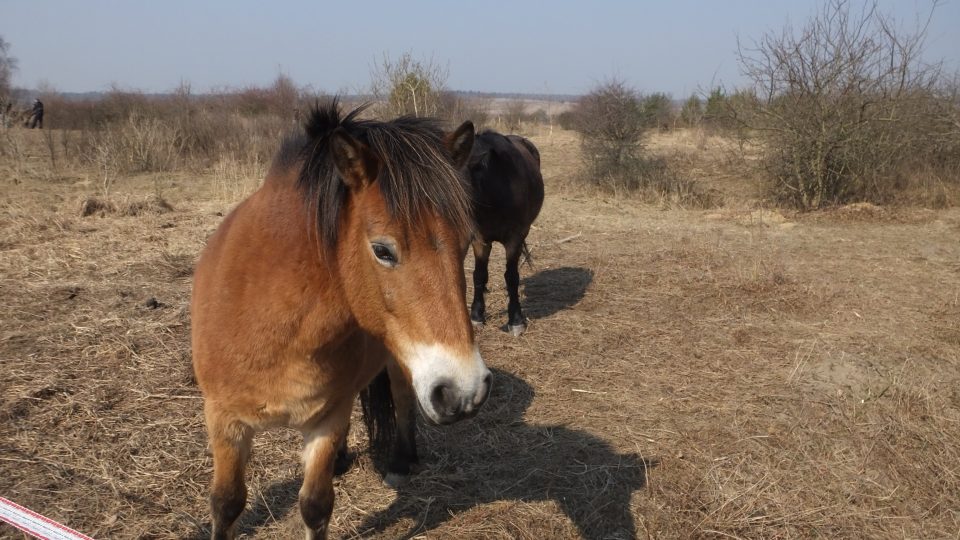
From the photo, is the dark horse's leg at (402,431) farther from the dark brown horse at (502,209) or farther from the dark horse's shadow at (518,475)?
the dark brown horse at (502,209)

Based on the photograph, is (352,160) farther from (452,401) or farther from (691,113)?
(691,113)

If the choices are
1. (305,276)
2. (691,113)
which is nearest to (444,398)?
(305,276)

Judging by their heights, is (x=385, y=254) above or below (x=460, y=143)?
below

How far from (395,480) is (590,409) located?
153 centimetres

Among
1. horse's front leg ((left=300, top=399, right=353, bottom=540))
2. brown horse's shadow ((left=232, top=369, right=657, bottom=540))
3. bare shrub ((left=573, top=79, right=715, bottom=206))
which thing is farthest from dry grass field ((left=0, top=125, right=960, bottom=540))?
bare shrub ((left=573, top=79, right=715, bottom=206))

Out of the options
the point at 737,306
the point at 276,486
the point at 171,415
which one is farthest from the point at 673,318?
the point at 171,415

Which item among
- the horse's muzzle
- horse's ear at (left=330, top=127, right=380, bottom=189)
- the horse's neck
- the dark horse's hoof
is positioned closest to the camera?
the horse's muzzle

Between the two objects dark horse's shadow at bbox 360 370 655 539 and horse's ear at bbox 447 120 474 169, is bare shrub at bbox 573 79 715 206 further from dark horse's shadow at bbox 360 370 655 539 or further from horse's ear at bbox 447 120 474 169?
horse's ear at bbox 447 120 474 169

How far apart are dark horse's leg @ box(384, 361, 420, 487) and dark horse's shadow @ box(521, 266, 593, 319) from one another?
112 inches

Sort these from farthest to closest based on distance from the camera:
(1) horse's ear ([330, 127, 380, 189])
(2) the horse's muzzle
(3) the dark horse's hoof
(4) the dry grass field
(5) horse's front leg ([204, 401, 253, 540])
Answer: (3) the dark horse's hoof
(4) the dry grass field
(5) horse's front leg ([204, 401, 253, 540])
(1) horse's ear ([330, 127, 380, 189])
(2) the horse's muzzle

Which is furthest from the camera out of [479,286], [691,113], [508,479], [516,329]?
[691,113]

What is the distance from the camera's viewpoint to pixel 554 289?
699cm

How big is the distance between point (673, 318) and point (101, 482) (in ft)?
15.9

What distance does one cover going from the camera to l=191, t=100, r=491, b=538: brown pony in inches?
70.9
